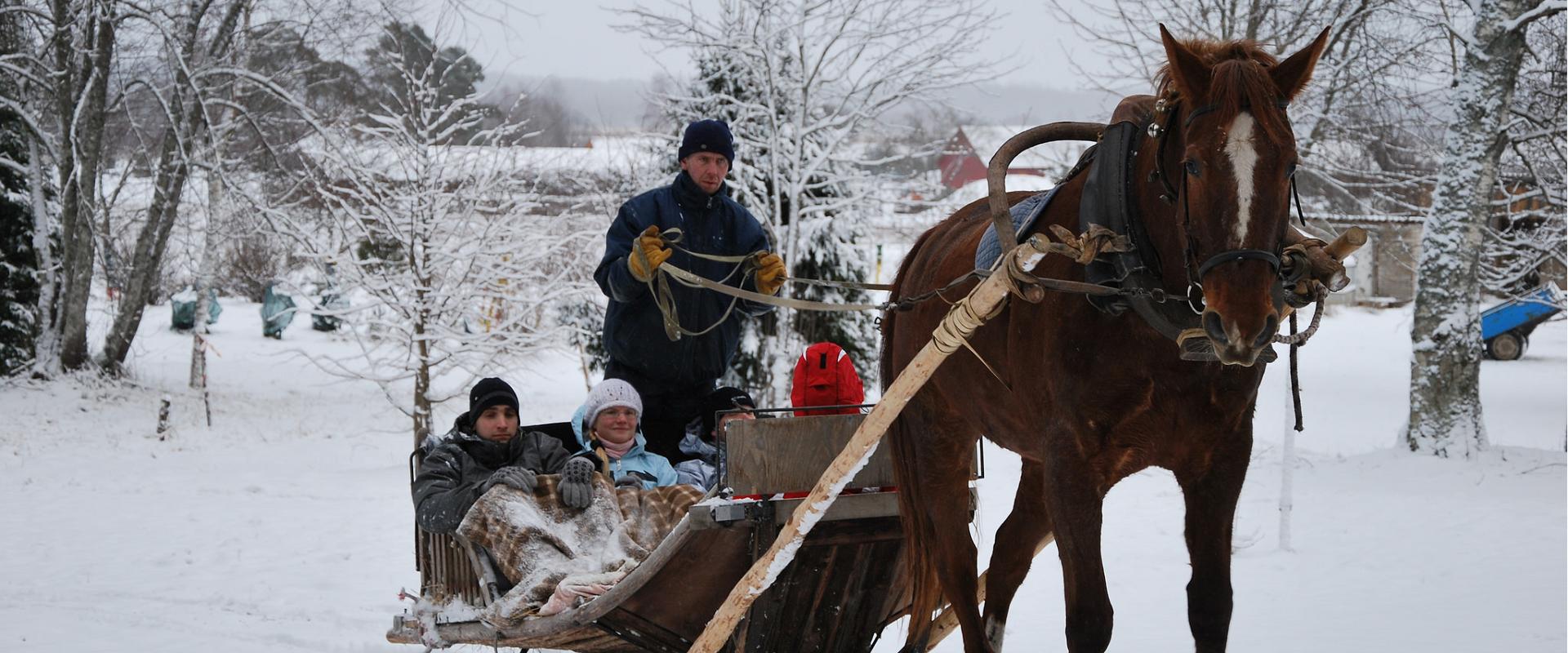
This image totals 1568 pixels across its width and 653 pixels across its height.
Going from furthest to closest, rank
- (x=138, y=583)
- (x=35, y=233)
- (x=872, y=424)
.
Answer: (x=35, y=233)
(x=138, y=583)
(x=872, y=424)

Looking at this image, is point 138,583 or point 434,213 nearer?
point 138,583

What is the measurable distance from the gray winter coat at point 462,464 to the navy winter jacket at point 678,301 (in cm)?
49

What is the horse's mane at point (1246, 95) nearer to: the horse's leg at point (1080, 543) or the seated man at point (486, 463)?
the horse's leg at point (1080, 543)

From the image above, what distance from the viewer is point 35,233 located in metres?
15.3

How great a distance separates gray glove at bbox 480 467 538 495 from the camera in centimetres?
399

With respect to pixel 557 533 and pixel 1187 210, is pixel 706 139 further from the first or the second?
pixel 1187 210

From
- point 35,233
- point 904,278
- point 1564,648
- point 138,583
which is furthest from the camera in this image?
point 35,233

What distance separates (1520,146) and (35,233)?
16.6 m

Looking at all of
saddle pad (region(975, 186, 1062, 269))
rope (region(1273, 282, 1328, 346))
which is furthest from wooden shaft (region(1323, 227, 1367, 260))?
saddle pad (region(975, 186, 1062, 269))

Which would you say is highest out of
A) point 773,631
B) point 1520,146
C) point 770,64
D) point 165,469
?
point 770,64

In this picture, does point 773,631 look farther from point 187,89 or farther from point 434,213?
point 187,89

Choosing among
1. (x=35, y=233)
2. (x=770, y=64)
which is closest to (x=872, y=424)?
(x=770, y=64)

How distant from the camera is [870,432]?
122 inches

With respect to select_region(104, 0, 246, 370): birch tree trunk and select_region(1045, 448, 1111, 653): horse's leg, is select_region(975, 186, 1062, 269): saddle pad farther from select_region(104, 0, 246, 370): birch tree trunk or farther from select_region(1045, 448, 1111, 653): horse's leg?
select_region(104, 0, 246, 370): birch tree trunk
